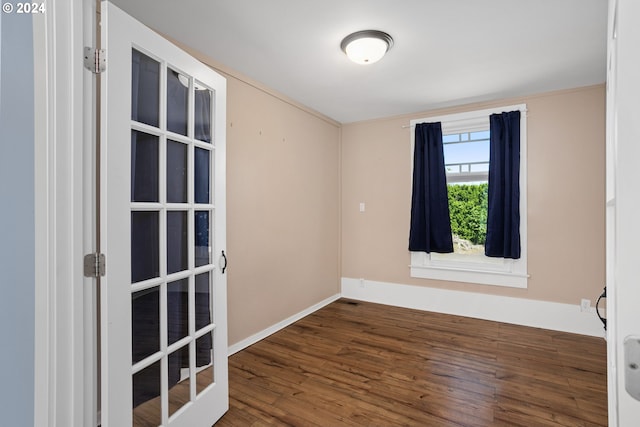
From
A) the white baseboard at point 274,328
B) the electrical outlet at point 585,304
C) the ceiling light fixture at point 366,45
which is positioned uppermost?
the ceiling light fixture at point 366,45

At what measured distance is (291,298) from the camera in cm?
358

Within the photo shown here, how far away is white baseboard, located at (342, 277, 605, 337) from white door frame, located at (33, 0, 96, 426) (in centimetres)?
352

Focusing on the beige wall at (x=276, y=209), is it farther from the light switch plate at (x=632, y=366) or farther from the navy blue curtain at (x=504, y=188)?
the light switch plate at (x=632, y=366)

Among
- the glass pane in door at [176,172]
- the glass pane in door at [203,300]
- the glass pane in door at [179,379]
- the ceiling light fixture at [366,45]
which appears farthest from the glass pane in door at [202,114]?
the glass pane in door at [179,379]

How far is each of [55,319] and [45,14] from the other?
1115 mm

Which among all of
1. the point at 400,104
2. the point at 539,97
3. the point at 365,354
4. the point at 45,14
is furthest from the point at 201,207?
the point at 539,97

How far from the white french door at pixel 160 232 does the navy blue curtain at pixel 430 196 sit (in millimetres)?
2724

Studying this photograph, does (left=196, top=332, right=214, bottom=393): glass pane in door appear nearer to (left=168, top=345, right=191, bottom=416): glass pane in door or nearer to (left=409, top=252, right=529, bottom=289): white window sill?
(left=168, top=345, right=191, bottom=416): glass pane in door

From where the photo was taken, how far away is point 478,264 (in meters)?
3.78

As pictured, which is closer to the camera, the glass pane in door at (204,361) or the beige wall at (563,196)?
the glass pane in door at (204,361)

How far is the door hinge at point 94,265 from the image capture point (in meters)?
1.24

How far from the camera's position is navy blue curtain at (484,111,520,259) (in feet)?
11.3

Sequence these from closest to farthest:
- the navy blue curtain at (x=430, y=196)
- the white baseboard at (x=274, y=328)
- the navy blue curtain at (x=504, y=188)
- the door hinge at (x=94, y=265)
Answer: the door hinge at (x=94, y=265), the white baseboard at (x=274, y=328), the navy blue curtain at (x=504, y=188), the navy blue curtain at (x=430, y=196)

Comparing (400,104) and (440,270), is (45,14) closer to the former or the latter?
(400,104)
